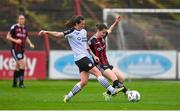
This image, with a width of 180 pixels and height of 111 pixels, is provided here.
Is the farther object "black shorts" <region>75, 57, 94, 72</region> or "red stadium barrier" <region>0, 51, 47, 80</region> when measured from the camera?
"red stadium barrier" <region>0, 51, 47, 80</region>

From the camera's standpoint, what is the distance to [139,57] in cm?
2783

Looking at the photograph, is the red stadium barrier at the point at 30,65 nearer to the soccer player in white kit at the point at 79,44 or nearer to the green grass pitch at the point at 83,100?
the green grass pitch at the point at 83,100

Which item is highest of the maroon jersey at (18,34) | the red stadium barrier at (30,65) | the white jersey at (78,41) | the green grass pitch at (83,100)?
the white jersey at (78,41)

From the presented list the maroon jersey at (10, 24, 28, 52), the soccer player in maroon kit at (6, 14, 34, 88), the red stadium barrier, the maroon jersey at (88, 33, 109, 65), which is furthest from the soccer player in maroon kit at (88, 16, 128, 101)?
the red stadium barrier

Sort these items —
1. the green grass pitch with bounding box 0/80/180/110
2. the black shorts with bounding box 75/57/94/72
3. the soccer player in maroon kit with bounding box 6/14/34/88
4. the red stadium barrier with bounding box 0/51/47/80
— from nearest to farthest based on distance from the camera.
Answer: the green grass pitch with bounding box 0/80/180/110, the black shorts with bounding box 75/57/94/72, the soccer player in maroon kit with bounding box 6/14/34/88, the red stadium barrier with bounding box 0/51/47/80

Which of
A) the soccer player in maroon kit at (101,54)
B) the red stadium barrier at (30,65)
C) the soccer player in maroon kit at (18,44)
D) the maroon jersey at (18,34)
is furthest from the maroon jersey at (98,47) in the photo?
the red stadium barrier at (30,65)

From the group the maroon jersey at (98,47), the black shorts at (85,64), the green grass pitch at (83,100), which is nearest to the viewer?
the green grass pitch at (83,100)

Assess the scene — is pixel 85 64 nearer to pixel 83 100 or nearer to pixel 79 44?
pixel 79 44

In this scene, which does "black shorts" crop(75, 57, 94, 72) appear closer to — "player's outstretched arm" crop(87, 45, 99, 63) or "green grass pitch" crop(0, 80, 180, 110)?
"player's outstretched arm" crop(87, 45, 99, 63)

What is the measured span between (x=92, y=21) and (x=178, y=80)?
6755 millimetres

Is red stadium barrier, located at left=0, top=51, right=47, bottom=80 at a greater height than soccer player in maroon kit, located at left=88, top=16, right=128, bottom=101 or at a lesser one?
lesser

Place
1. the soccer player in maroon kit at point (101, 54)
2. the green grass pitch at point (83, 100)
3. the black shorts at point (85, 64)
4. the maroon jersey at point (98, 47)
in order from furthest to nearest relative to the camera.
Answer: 1. the maroon jersey at point (98, 47)
2. the soccer player in maroon kit at point (101, 54)
3. the black shorts at point (85, 64)
4. the green grass pitch at point (83, 100)

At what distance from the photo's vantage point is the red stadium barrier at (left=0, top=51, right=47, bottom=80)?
27672 mm

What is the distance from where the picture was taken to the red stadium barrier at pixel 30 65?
2767cm
